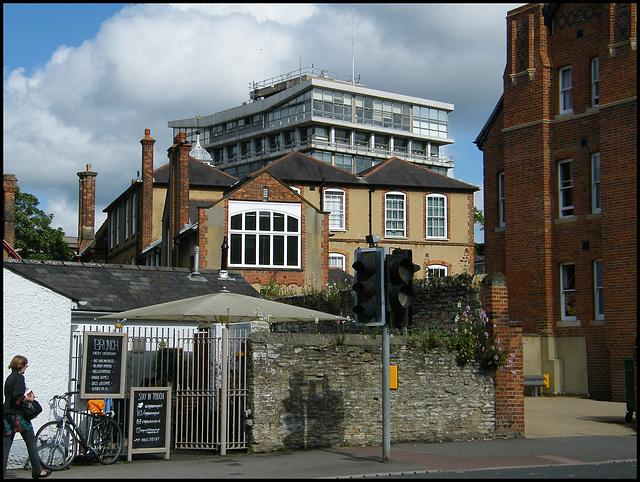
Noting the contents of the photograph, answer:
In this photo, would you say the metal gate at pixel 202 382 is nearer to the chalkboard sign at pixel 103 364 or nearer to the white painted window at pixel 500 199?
the chalkboard sign at pixel 103 364

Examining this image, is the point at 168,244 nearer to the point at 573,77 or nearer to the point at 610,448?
the point at 573,77

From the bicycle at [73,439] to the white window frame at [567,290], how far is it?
18313mm

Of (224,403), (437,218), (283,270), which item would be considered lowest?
(224,403)

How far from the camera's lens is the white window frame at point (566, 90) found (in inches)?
1078

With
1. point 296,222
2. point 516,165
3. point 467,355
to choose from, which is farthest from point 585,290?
point 296,222

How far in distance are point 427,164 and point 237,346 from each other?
3489 inches

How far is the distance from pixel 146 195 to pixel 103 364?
110ft

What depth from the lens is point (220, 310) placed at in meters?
14.5

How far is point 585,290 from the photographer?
86.3 feet

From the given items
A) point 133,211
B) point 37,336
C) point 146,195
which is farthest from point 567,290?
point 133,211

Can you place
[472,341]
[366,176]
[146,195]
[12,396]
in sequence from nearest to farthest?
[12,396] → [472,341] → [146,195] → [366,176]

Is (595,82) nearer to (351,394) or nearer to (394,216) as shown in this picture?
(351,394)

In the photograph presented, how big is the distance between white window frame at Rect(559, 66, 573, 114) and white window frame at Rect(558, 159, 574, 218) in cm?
184

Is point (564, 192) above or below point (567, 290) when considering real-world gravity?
above
